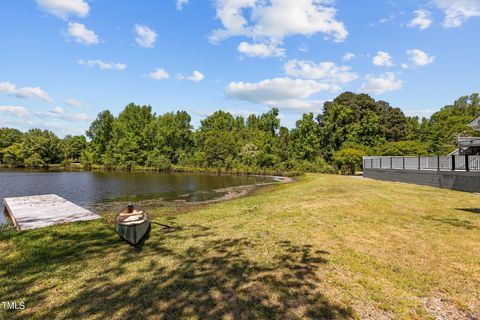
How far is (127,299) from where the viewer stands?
4344mm

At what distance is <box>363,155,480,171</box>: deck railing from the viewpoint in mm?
16125

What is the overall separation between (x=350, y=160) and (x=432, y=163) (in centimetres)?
2068

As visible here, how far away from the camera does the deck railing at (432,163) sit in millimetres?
16125

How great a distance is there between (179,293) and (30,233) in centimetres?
708

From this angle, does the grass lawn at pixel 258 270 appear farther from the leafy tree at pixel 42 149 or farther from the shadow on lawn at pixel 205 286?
the leafy tree at pixel 42 149

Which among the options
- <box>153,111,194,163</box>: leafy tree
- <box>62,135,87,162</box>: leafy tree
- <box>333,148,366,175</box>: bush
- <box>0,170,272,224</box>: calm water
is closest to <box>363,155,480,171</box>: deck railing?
<box>333,148,366,175</box>: bush

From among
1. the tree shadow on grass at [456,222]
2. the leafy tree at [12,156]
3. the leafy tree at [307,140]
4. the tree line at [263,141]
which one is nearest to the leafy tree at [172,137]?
the tree line at [263,141]

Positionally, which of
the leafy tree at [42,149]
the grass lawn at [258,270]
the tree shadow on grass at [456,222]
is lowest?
the grass lawn at [258,270]

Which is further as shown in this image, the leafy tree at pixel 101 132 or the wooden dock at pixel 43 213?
the leafy tree at pixel 101 132

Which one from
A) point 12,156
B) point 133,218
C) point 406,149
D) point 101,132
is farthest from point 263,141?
point 12,156

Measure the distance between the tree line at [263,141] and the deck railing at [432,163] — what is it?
50.5 ft

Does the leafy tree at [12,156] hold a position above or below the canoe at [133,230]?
above

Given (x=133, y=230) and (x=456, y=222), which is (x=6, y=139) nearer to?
(x=133, y=230)

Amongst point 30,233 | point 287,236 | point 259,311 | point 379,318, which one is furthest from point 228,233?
point 30,233
